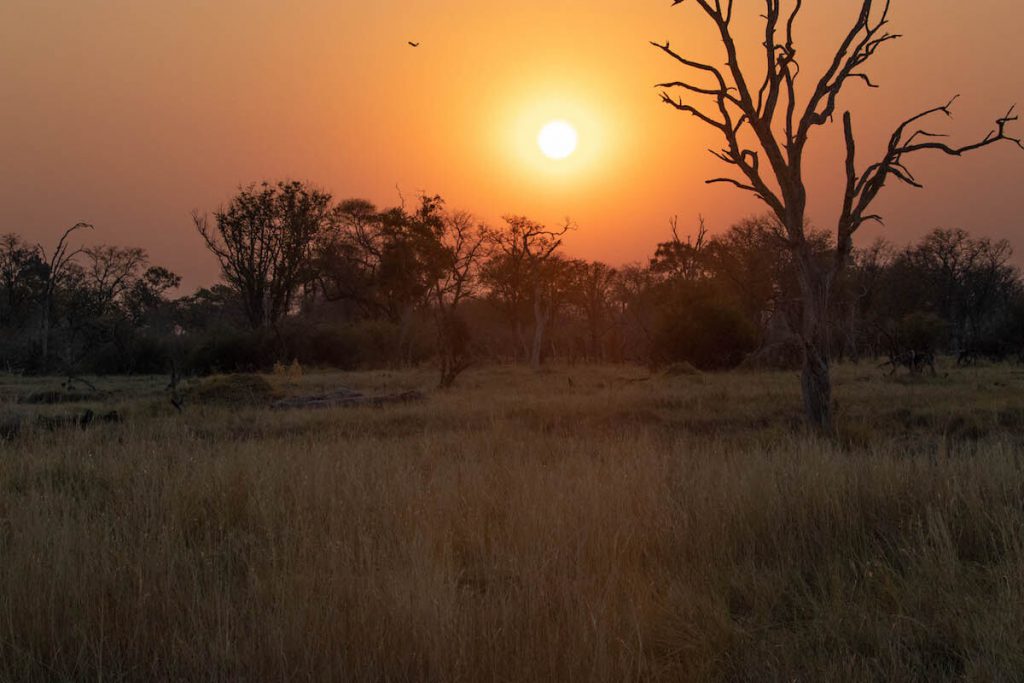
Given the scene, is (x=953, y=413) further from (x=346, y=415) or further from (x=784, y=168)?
(x=346, y=415)

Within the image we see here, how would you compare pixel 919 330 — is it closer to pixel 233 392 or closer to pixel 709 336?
pixel 709 336

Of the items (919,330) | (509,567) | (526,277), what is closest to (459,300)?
(526,277)

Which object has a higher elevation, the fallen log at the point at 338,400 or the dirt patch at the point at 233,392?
the dirt patch at the point at 233,392

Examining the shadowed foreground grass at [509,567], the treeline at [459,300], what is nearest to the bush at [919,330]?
the treeline at [459,300]

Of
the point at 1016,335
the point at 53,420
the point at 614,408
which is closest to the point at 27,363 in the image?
the point at 53,420

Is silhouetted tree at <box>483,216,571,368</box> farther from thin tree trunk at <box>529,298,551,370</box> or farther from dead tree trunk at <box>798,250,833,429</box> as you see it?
dead tree trunk at <box>798,250,833,429</box>

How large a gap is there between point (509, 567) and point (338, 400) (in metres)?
13.0

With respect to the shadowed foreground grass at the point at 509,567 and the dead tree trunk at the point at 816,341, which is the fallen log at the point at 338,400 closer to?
the shadowed foreground grass at the point at 509,567

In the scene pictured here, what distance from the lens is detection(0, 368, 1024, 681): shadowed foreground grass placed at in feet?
10.6

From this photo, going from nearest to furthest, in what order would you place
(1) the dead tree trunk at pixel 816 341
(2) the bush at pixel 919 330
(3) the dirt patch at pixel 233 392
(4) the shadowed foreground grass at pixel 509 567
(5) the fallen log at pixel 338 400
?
(4) the shadowed foreground grass at pixel 509 567
(1) the dead tree trunk at pixel 816 341
(5) the fallen log at pixel 338 400
(3) the dirt patch at pixel 233 392
(2) the bush at pixel 919 330

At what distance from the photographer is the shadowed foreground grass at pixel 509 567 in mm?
3240

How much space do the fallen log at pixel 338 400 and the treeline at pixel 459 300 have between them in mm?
6801

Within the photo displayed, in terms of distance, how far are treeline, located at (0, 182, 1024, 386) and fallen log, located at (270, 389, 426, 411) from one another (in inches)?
268

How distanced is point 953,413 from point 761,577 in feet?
34.3
